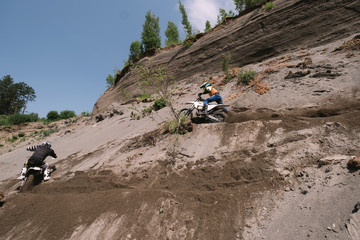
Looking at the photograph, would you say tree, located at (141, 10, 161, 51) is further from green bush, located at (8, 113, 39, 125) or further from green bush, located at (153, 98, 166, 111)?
green bush, located at (8, 113, 39, 125)

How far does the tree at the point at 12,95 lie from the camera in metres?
36.6

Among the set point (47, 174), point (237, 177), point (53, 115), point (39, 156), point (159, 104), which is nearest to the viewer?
point (237, 177)

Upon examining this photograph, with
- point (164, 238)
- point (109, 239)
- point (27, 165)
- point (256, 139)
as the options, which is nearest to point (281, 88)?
point (256, 139)

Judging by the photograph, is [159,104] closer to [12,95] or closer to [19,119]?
[19,119]

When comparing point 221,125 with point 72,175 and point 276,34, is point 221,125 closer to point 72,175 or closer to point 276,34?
point 72,175

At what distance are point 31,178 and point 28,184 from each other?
0.19 m

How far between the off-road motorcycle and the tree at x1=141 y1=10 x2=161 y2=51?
20.2m

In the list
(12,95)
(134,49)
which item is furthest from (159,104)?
(12,95)

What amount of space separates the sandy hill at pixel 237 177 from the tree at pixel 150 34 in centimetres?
1817

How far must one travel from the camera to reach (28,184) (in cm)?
574

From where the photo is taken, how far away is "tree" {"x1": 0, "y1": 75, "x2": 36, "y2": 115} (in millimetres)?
36594

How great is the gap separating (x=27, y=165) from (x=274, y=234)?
24.5ft

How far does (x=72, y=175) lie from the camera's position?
18.6 feet

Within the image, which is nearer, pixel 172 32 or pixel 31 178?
pixel 31 178
